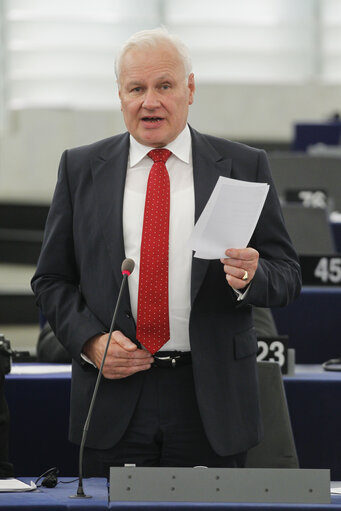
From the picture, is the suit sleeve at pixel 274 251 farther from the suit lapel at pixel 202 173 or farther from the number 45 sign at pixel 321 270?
the number 45 sign at pixel 321 270

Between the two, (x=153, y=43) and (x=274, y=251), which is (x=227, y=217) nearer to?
(x=274, y=251)

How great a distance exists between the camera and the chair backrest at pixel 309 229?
5.14m

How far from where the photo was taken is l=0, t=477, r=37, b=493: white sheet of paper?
83.4 inches

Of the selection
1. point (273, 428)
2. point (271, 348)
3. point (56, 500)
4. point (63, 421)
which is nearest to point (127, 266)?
point (56, 500)

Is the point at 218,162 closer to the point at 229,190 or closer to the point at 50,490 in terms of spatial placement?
the point at 229,190

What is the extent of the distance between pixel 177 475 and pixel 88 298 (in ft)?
1.90

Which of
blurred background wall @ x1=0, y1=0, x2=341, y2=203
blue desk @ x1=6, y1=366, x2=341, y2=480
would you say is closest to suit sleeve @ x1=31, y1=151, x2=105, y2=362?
blue desk @ x1=6, y1=366, x2=341, y2=480

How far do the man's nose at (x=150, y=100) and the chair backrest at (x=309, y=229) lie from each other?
275 centimetres

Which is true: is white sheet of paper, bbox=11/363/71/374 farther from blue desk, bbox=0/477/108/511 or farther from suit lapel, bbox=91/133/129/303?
blue desk, bbox=0/477/108/511

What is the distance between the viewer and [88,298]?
2.46 metres

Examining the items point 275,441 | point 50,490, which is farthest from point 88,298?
point 275,441

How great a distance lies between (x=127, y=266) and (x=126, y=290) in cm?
17

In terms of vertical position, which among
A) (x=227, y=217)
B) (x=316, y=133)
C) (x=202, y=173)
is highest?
(x=316, y=133)

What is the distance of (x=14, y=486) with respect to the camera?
2137 mm
